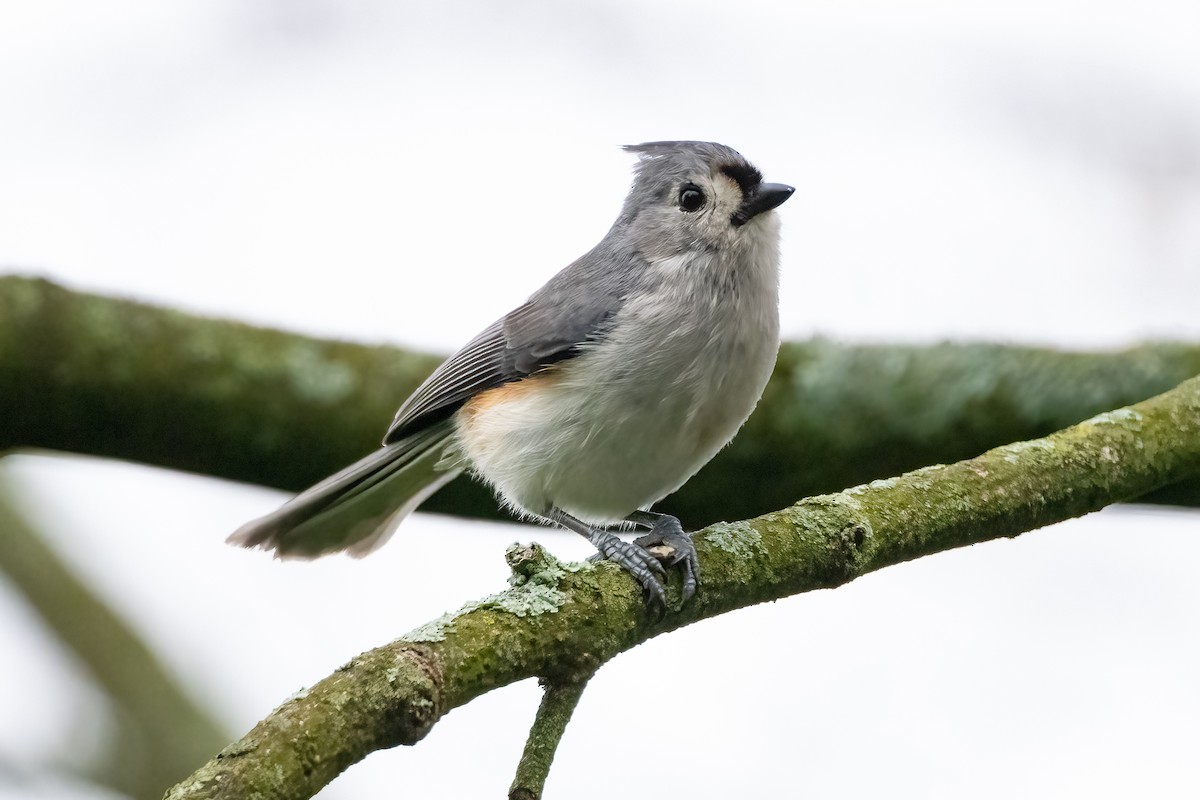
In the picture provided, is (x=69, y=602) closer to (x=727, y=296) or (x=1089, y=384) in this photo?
(x=727, y=296)

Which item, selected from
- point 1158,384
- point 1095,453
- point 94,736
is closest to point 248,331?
point 94,736

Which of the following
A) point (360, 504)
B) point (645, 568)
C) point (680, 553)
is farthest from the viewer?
point (360, 504)

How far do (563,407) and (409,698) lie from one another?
1.53 m

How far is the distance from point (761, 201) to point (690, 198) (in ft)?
0.80

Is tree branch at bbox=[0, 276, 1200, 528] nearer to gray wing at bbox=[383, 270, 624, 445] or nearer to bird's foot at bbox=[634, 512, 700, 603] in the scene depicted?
gray wing at bbox=[383, 270, 624, 445]

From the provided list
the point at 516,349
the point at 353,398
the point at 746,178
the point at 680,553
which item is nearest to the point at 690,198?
the point at 746,178

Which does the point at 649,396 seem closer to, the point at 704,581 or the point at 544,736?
the point at 704,581

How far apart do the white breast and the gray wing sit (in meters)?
0.06

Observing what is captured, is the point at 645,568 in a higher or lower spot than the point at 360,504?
higher

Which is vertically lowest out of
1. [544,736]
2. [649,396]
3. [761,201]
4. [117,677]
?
[117,677]

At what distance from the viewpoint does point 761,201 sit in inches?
137

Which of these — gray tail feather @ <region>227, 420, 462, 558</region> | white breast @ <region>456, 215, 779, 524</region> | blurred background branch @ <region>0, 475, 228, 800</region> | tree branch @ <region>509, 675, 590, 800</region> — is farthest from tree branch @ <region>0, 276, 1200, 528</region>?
tree branch @ <region>509, 675, 590, 800</region>

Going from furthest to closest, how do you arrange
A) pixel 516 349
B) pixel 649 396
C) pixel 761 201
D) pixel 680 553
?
1. pixel 516 349
2. pixel 761 201
3. pixel 649 396
4. pixel 680 553

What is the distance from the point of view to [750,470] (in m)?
3.75
